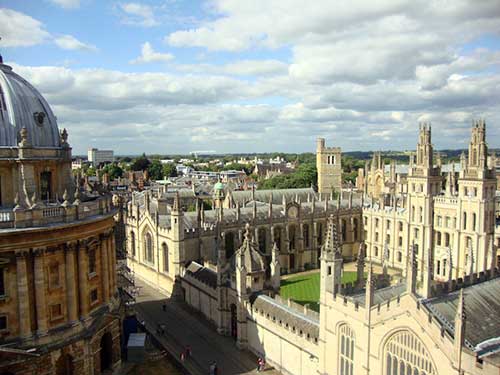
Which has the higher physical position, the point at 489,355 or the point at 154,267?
the point at 489,355

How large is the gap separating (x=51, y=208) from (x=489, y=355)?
2153cm

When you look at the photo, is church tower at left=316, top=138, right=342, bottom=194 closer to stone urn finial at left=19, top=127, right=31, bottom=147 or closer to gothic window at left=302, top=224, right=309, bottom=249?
gothic window at left=302, top=224, right=309, bottom=249

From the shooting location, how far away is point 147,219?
152ft

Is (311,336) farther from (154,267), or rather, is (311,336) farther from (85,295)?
(154,267)

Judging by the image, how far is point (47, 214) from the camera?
75.3ft

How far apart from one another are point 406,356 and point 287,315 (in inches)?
374

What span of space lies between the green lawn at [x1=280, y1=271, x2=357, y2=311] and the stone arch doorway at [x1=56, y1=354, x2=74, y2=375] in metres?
20.2

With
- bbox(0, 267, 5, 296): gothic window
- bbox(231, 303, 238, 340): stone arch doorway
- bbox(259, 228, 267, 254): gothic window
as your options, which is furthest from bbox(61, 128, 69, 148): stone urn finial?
bbox(259, 228, 267, 254): gothic window

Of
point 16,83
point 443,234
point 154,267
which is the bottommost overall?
point 154,267

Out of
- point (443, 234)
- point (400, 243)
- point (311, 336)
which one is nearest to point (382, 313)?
point (311, 336)

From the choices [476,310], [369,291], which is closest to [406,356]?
[369,291]

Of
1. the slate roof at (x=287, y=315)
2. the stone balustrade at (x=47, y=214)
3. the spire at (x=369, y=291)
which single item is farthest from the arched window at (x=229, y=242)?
the spire at (x=369, y=291)

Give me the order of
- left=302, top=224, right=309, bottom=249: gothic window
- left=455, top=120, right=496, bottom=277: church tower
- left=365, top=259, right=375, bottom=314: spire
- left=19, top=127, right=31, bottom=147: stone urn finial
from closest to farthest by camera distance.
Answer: left=365, top=259, right=375, bottom=314: spire < left=19, top=127, right=31, bottom=147: stone urn finial < left=455, top=120, right=496, bottom=277: church tower < left=302, top=224, right=309, bottom=249: gothic window

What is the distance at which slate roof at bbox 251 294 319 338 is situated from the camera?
25.3 m
